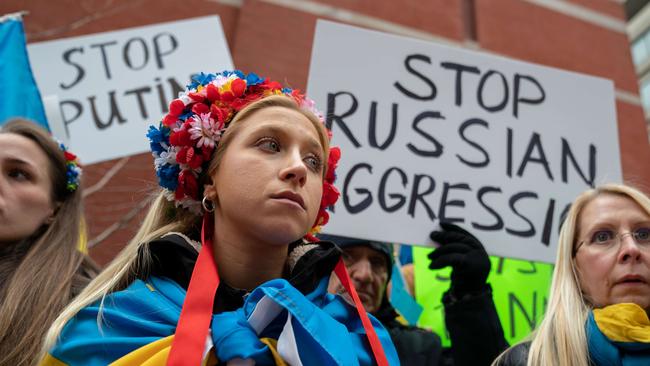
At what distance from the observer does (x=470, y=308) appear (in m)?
1.84

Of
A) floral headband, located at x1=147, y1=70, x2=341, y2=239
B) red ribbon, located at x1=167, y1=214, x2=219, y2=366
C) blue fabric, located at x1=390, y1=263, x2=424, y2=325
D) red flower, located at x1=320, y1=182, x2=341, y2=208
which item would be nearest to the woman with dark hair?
floral headband, located at x1=147, y1=70, x2=341, y2=239

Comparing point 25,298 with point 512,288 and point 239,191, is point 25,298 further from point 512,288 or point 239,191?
point 512,288

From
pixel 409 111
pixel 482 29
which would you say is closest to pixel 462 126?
pixel 409 111

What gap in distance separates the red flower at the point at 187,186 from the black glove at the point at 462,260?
85 centimetres

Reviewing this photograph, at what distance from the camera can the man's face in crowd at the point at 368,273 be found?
2.19 metres

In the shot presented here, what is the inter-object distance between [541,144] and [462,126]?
1.23 ft

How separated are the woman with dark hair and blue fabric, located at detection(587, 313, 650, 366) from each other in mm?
1494

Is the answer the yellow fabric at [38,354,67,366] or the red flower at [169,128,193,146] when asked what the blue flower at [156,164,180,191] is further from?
the yellow fabric at [38,354,67,366]

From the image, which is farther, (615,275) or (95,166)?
(95,166)

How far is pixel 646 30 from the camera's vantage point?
17.2 m

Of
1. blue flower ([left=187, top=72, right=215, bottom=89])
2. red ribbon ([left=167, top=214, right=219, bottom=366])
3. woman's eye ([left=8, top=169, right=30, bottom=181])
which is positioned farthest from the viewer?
woman's eye ([left=8, top=169, right=30, bottom=181])

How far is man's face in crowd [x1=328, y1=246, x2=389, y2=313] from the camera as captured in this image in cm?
219

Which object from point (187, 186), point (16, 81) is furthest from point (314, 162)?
point (16, 81)

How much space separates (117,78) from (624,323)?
2.52 m
